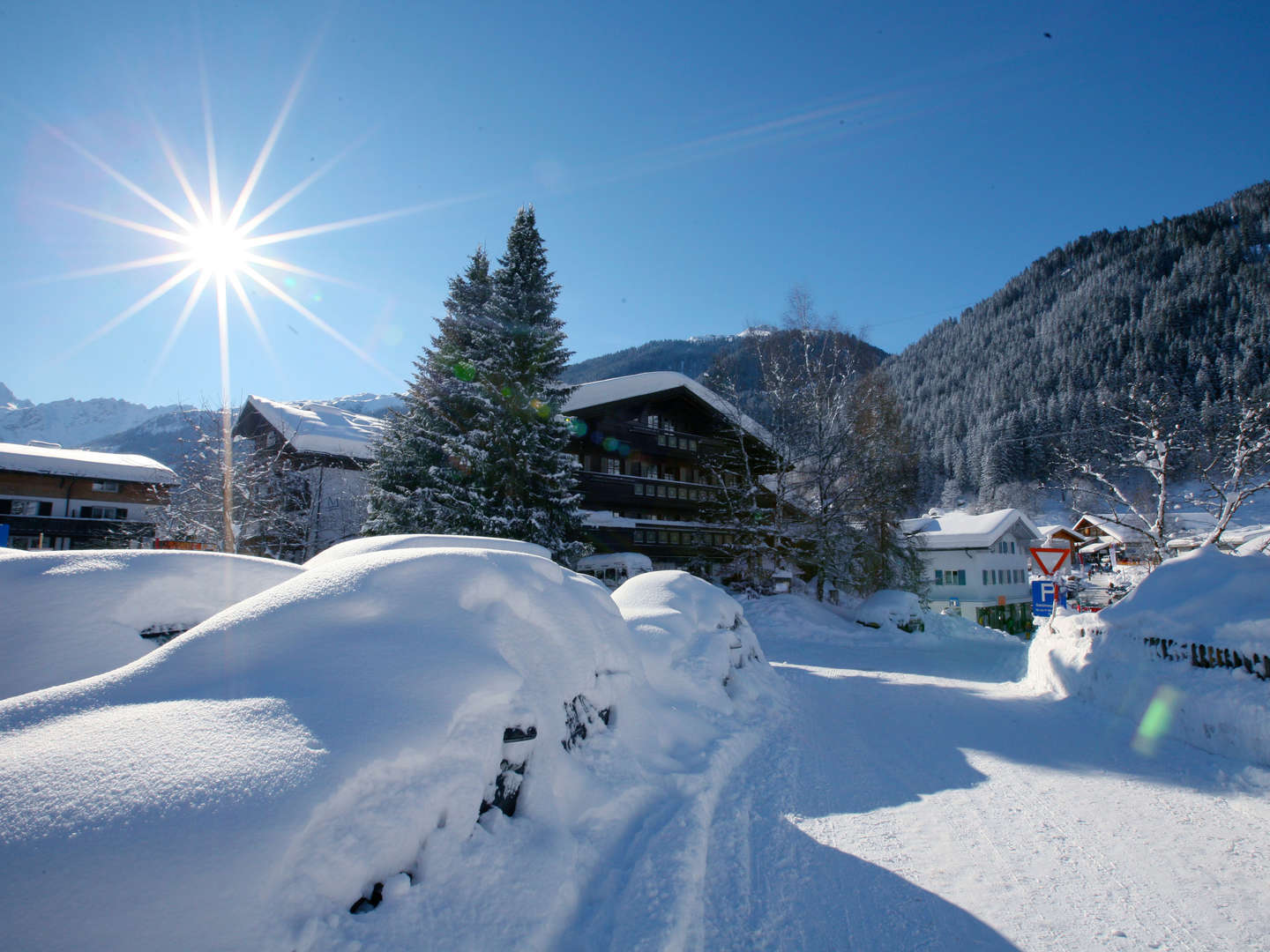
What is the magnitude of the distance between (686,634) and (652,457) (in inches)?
932

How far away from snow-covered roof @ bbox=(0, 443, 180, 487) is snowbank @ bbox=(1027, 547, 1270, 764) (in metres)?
33.9

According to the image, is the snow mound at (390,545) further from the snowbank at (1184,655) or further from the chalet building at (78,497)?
the chalet building at (78,497)

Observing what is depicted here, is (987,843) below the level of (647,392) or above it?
below

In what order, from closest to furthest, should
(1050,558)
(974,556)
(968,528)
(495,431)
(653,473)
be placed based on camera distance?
(1050,558), (495,431), (653,473), (974,556), (968,528)

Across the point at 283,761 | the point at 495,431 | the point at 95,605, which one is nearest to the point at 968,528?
the point at 495,431

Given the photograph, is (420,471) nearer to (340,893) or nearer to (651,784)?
(651,784)

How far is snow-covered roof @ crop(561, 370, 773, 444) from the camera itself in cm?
2485

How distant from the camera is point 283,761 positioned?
7.46 ft

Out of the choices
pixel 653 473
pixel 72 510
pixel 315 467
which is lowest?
pixel 72 510

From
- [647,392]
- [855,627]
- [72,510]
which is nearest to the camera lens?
[855,627]

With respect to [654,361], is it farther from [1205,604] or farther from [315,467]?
[1205,604]

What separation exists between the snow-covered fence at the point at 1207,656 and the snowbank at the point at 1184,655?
0.02 m

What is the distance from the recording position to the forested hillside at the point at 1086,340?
73062mm

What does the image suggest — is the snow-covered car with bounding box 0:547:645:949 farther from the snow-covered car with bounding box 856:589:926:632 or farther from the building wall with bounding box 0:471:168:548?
the building wall with bounding box 0:471:168:548
